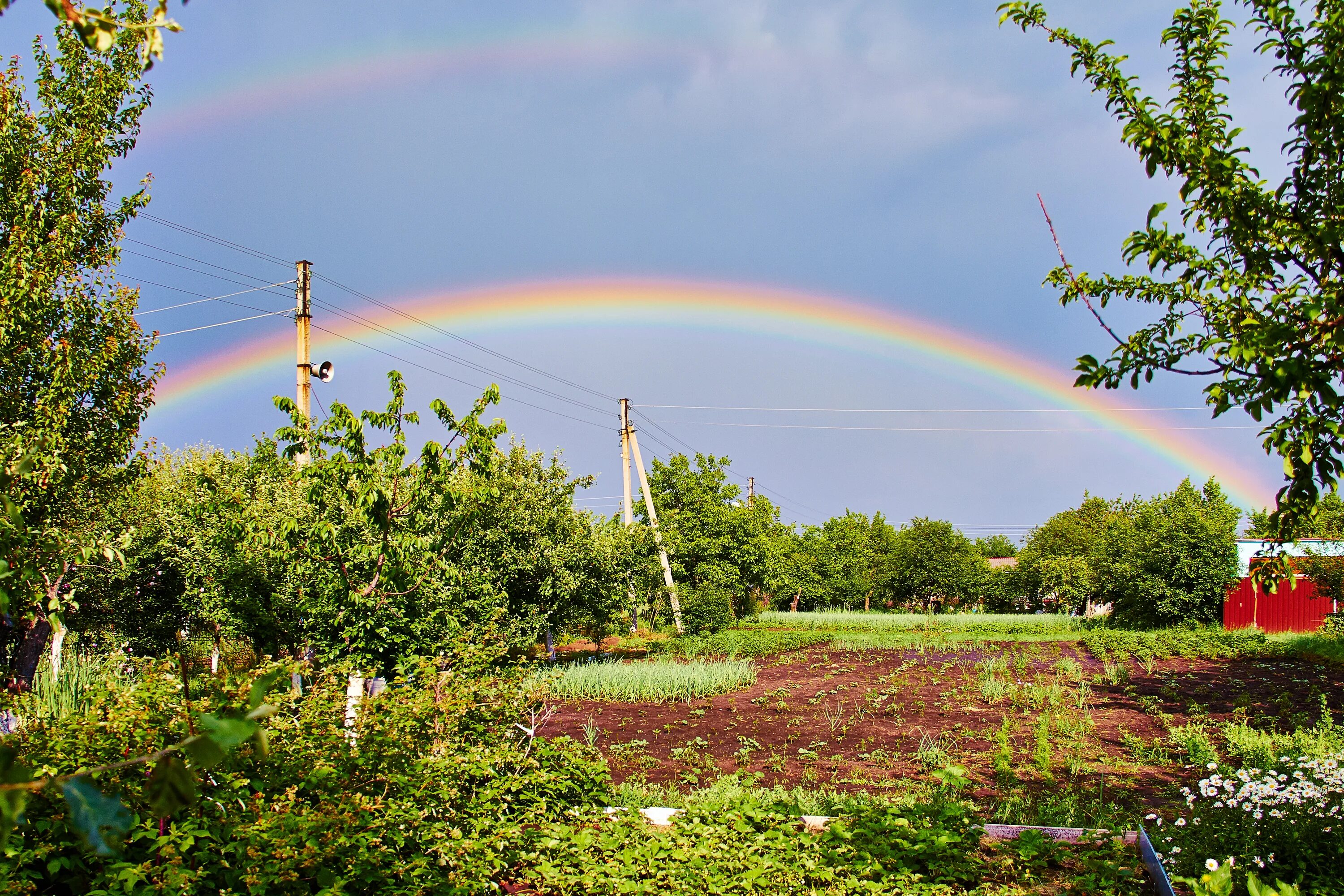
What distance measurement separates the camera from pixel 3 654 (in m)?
7.77

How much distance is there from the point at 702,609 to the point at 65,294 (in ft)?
64.7

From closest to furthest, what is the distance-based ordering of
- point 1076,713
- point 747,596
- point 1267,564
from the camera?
point 1267,564 → point 1076,713 → point 747,596

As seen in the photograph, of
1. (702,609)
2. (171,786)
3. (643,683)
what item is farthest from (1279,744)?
(702,609)

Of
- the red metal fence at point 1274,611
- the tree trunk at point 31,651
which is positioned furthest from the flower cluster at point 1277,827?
the red metal fence at point 1274,611

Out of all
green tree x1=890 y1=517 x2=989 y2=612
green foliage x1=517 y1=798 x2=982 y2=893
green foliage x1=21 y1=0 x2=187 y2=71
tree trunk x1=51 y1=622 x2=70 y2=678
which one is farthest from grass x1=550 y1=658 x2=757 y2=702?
green tree x1=890 y1=517 x2=989 y2=612

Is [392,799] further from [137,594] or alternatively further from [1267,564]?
[137,594]

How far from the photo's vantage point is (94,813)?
2.30 feet

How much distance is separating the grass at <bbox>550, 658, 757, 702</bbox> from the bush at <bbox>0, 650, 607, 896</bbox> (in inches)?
239

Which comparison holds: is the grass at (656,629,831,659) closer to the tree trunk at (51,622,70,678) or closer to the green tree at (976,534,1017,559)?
the tree trunk at (51,622,70,678)

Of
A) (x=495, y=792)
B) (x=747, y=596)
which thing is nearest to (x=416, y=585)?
(x=495, y=792)

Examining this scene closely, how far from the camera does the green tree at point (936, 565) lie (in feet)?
131

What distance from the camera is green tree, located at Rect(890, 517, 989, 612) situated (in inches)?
1570

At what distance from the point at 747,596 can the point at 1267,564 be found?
101ft

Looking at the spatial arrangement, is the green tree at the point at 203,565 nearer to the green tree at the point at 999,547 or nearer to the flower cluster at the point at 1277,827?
the flower cluster at the point at 1277,827
